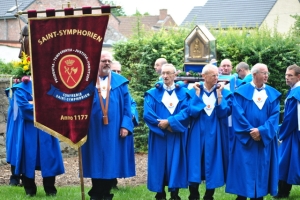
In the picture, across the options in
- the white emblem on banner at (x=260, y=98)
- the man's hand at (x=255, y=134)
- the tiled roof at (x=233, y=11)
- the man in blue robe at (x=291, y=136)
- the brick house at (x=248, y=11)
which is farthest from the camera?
the brick house at (x=248, y=11)

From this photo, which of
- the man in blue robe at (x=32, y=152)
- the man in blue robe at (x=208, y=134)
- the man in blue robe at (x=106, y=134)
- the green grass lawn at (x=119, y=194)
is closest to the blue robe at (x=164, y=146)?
the man in blue robe at (x=208, y=134)

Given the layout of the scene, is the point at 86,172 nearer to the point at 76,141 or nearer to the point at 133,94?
the point at 76,141

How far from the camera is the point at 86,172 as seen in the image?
9516 millimetres

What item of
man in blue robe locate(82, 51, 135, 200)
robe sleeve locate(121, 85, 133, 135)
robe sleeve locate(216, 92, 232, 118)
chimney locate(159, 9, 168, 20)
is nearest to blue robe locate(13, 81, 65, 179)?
man in blue robe locate(82, 51, 135, 200)

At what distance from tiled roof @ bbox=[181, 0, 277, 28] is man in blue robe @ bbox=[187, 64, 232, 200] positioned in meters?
35.5

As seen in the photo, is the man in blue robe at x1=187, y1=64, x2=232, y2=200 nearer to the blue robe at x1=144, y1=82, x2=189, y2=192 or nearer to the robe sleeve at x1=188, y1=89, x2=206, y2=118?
the robe sleeve at x1=188, y1=89, x2=206, y2=118

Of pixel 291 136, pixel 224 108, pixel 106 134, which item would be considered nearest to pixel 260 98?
pixel 224 108

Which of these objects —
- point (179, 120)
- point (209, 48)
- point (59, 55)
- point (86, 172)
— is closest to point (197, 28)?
point (209, 48)

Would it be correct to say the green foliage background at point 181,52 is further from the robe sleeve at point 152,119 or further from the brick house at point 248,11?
the brick house at point 248,11

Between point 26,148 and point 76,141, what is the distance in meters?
2.91

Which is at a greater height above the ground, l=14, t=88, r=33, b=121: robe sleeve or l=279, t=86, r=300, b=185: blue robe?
l=14, t=88, r=33, b=121: robe sleeve

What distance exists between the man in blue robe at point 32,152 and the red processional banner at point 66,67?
2689 mm

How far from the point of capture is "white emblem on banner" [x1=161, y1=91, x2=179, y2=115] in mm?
9766

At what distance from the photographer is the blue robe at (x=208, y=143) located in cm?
951
